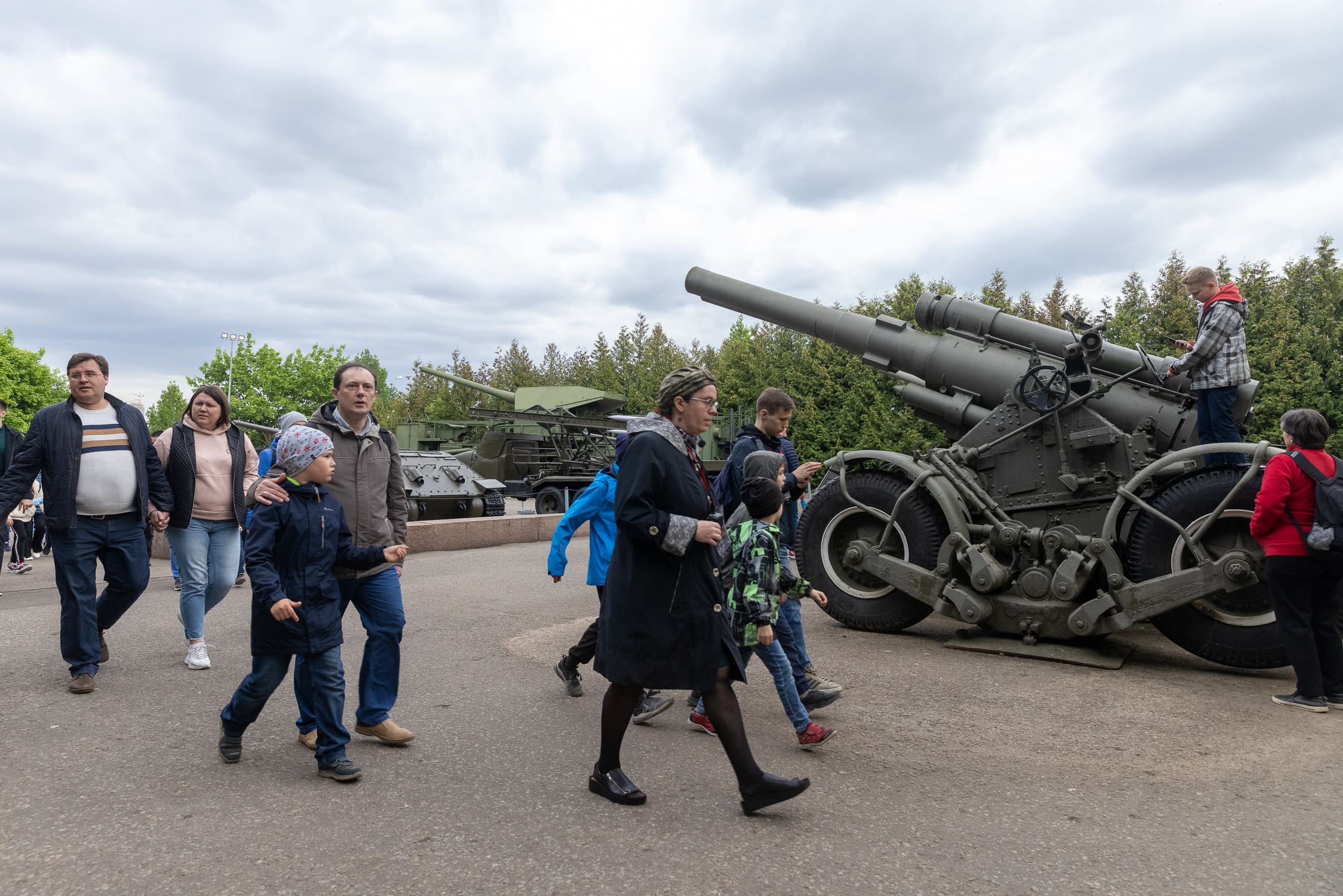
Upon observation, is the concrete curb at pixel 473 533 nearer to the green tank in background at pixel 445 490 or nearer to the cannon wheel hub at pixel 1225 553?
the green tank in background at pixel 445 490

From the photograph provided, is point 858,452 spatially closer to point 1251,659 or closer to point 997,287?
point 1251,659

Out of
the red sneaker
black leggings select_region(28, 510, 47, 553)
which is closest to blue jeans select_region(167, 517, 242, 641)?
the red sneaker

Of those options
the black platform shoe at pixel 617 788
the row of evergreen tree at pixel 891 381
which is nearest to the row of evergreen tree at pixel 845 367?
the row of evergreen tree at pixel 891 381

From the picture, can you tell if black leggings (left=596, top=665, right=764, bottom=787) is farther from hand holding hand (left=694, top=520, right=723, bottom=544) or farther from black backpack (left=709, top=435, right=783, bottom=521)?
black backpack (left=709, top=435, right=783, bottom=521)

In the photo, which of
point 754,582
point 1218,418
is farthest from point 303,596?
point 1218,418

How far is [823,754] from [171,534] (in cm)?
391

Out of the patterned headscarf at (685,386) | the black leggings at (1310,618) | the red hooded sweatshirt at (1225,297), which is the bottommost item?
the black leggings at (1310,618)

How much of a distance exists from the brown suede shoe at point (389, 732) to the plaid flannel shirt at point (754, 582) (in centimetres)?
147

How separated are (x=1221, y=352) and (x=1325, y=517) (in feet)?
5.18

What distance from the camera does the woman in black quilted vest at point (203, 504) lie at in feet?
17.9

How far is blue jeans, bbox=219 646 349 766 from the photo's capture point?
3570mm

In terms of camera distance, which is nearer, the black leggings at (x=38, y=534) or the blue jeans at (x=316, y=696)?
the blue jeans at (x=316, y=696)

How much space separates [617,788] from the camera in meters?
3.36

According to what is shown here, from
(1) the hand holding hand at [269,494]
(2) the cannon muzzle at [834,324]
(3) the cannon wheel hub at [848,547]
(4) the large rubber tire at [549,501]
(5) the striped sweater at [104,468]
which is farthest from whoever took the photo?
(4) the large rubber tire at [549,501]
